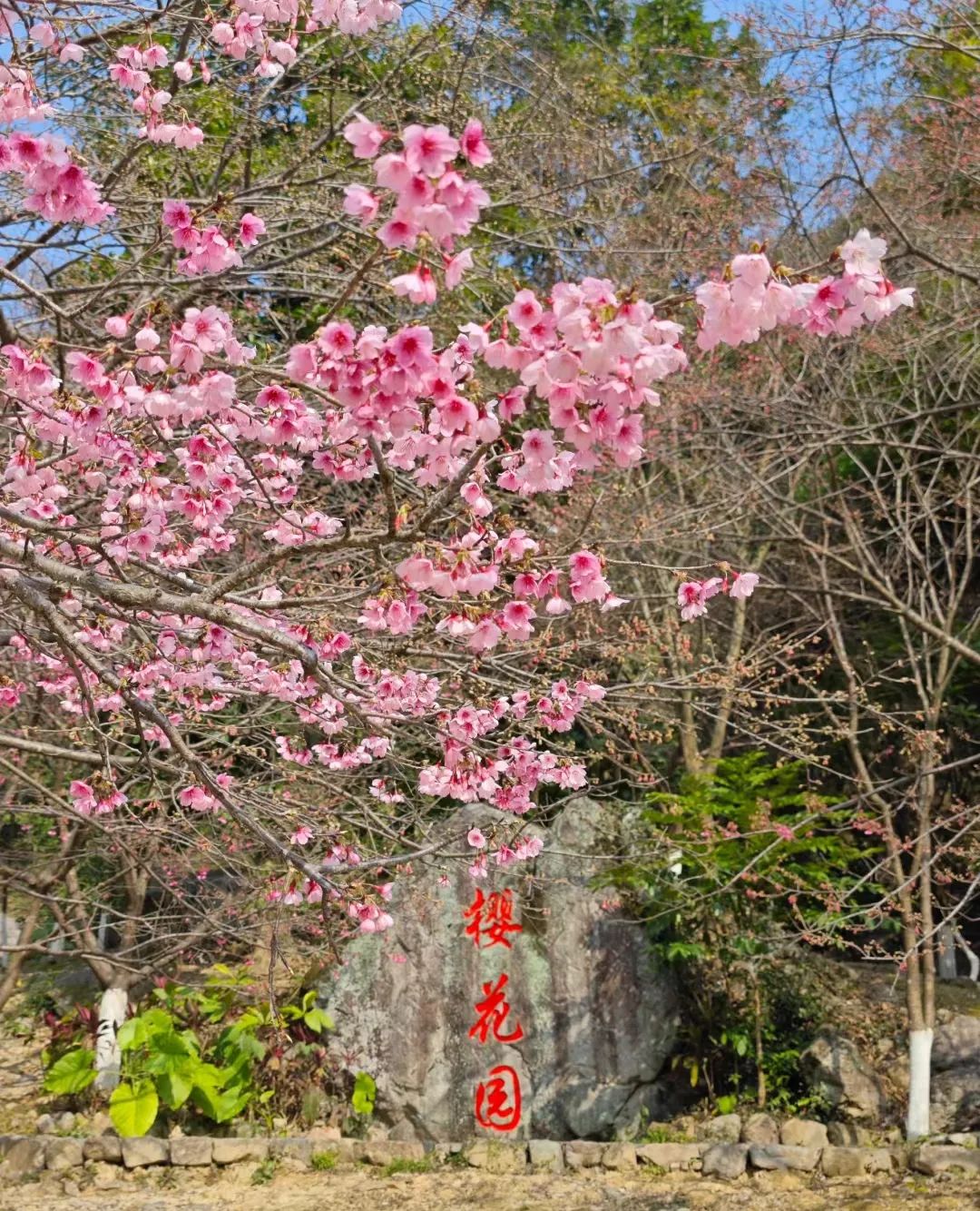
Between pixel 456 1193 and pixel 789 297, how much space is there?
4944 mm

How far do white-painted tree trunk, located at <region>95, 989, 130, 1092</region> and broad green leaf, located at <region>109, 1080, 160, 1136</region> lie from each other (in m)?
0.31

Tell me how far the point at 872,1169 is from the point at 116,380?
196 inches

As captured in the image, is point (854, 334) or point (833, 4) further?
point (854, 334)

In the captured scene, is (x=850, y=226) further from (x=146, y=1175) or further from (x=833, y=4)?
(x=146, y=1175)

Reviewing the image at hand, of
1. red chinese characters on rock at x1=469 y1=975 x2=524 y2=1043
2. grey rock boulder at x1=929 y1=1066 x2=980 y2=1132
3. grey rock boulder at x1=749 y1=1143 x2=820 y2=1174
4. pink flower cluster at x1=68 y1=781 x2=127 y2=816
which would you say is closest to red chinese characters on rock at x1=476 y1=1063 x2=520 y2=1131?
red chinese characters on rock at x1=469 y1=975 x2=524 y2=1043

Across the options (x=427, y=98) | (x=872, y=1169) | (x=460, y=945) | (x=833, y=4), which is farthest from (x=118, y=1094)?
(x=833, y=4)

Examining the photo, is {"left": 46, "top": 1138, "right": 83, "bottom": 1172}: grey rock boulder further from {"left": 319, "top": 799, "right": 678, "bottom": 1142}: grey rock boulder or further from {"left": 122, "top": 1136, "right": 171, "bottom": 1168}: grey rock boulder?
{"left": 319, "top": 799, "right": 678, "bottom": 1142}: grey rock boulder

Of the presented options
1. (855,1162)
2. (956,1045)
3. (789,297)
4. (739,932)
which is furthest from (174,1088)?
(789,297)

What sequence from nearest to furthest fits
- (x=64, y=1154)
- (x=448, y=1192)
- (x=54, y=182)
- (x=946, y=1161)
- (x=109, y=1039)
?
(x=54, y=182)
(x=946, y=1161)
(x=448, y=1192)
(x=64, y=1154)
(x=109, y=1039)

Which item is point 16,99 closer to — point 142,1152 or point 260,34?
point 260,34

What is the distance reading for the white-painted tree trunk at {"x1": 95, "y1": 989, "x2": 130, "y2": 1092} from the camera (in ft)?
20.6

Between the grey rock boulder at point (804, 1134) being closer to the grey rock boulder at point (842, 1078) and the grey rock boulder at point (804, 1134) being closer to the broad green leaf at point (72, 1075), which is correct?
the grey rock boulder at point (842, 1078)

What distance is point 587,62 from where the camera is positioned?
951cm

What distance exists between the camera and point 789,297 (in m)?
1.68
